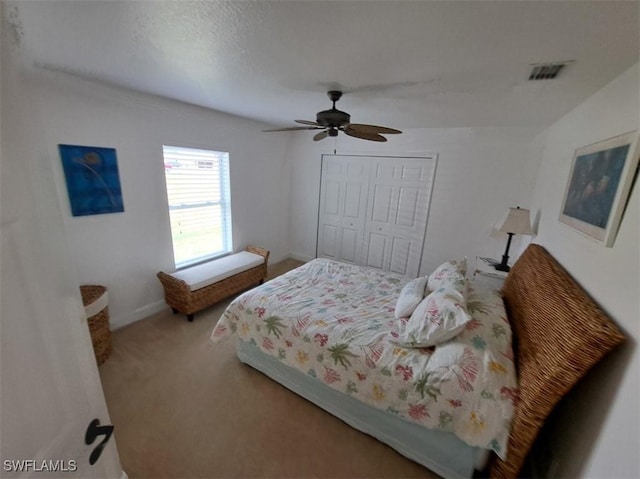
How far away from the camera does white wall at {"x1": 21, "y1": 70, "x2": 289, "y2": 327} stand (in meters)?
2.08

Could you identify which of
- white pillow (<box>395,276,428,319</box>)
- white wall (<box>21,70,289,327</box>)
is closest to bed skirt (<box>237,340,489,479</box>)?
white pillow (<box>395,276,428,319</box>)

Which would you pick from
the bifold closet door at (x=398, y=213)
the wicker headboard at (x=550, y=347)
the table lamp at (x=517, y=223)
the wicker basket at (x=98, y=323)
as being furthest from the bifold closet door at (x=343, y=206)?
the wicker basket at (x=98, y=323)

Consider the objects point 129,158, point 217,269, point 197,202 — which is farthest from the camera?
point 197,202

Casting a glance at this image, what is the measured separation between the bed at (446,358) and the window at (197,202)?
1.51 meters

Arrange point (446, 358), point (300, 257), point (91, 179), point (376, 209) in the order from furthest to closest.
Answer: point (300, 257), point (376, 209), point (91, 179), point (446, 358)

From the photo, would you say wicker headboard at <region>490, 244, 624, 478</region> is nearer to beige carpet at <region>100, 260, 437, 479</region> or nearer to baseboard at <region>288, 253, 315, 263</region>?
beige carpet at <region>100, 260, 437, 479</region>

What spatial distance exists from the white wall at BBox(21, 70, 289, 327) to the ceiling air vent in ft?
10.0

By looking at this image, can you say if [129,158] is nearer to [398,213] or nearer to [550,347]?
[398,213]

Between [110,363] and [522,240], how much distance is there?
4282mm

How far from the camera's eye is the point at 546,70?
152 centimetres

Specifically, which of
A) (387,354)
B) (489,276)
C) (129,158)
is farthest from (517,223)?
(129,158)

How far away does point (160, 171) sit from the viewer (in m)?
2.75

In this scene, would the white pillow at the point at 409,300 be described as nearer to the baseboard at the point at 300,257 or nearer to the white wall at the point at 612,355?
the white wall at the point at 612,355

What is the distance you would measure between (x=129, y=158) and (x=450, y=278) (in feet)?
10.0
